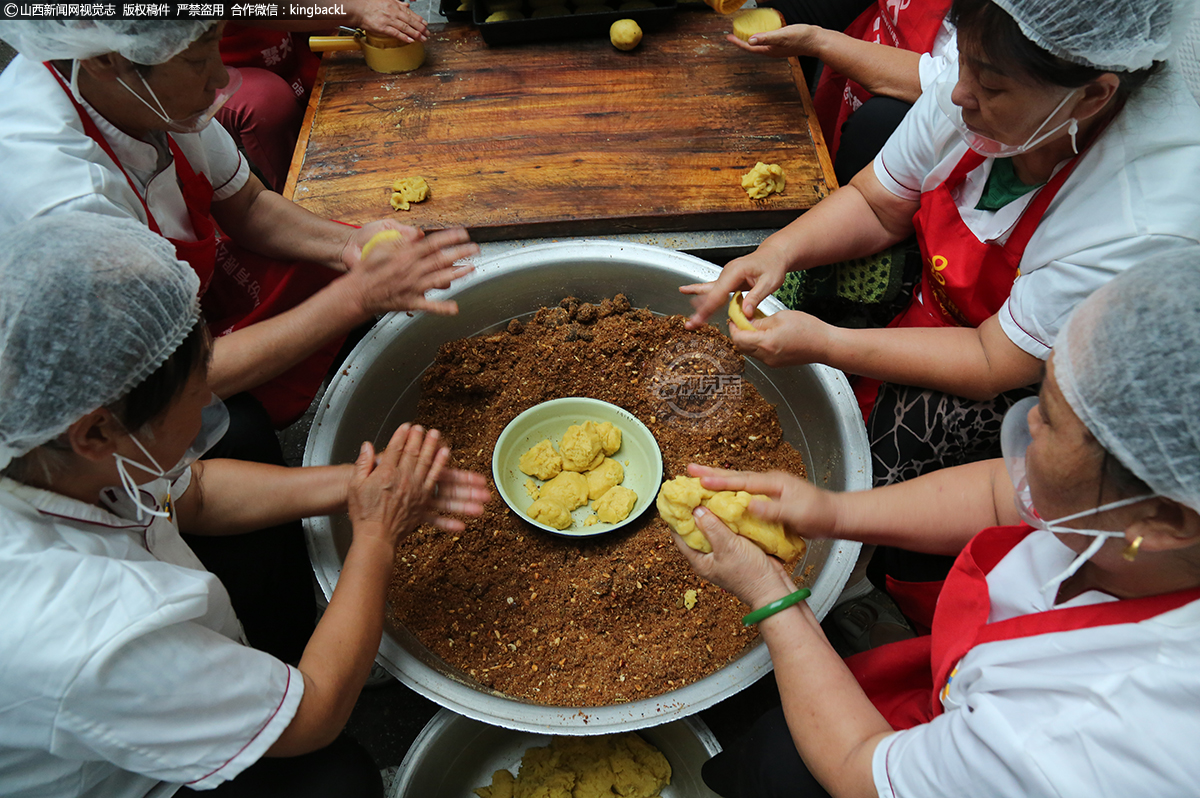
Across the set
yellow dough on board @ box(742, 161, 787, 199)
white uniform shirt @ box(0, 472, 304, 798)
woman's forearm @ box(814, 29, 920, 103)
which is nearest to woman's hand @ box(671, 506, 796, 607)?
white uniform shirt @ box(0, 472, 304, 798)

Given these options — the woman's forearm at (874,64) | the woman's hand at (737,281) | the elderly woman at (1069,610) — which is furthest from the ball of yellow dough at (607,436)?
the woman's forearm at (874,64)

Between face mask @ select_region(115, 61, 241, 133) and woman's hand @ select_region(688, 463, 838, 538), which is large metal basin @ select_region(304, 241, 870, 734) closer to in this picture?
woman's hand @ select_region(688, 463, 838, 538)

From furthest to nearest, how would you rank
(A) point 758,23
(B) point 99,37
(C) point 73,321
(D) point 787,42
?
(A) point 758,23
(D) point 787,42
(B) point 99,37
(C) point 73,321

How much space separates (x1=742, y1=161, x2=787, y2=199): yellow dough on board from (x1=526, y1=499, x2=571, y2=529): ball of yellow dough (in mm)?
1282

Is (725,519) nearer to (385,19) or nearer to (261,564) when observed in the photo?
(261,564)

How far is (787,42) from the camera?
2486 mm

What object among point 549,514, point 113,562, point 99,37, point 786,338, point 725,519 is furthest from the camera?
point 549,514

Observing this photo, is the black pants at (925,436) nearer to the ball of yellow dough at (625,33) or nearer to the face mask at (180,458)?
the face mask at (180,458)

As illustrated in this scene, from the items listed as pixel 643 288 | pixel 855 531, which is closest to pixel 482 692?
pixel 855 531

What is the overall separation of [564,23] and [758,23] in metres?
0.76

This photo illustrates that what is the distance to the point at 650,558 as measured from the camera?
180 cm

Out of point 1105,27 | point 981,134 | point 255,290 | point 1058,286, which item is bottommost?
point 255,290

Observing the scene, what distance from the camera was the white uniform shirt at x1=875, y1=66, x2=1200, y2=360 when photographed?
132cm

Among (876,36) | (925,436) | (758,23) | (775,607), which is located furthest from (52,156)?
(876,36)
